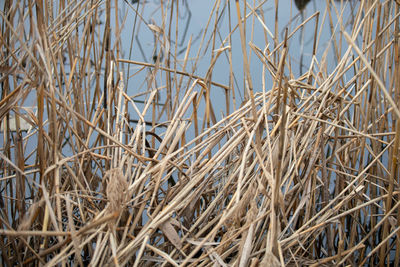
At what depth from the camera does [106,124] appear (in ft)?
3.39

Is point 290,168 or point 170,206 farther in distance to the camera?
point 290,168

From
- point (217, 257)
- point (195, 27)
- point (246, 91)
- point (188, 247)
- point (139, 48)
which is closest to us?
point (217, 257)

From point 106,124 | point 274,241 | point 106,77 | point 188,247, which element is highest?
point 106,77

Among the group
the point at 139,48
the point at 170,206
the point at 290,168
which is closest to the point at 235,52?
the point at 139,48

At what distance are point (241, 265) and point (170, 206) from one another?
0.16m

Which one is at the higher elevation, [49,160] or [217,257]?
[49,160]

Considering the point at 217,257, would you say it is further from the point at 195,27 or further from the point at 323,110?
the point at 195,27

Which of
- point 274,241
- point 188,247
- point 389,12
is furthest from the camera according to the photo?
point 389,12

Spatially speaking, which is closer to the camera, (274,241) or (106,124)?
(274,241)

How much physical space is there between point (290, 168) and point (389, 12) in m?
0.42

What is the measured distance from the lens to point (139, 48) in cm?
222

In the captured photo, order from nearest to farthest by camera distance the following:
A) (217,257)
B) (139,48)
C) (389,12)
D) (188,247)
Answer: (217,257) → (188,247) → (389,12) → (139,48)

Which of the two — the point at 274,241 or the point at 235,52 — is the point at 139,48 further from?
the point at 274,241

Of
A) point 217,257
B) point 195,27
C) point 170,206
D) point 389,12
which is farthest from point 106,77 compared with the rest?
point 195,27
